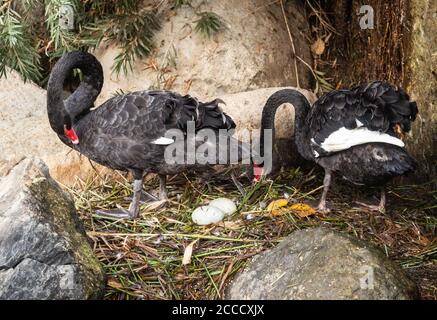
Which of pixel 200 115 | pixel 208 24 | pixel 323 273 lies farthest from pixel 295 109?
pixel 323 273

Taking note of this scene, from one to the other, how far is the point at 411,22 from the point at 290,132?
0.93 meters

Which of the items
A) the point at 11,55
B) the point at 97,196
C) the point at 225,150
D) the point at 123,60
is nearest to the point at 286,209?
the point at 225,150

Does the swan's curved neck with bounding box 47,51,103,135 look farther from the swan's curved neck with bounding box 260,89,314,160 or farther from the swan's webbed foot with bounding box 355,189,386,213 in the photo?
the swan's webbed foot with bounding box 355,189,386,213

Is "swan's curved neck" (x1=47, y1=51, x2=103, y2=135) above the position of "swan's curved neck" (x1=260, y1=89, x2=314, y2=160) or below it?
above

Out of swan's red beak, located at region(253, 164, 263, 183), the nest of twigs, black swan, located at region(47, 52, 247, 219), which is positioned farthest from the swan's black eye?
swan's red beak, located at region(253, 164, 263, 183)

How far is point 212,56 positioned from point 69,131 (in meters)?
1.04

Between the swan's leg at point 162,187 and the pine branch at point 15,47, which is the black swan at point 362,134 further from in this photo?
the pine branch at point 15,47

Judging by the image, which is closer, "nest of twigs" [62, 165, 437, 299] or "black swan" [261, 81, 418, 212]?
"nest of twigs" [62, 165, 437, 299]

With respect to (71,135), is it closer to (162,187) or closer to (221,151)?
(162,187)

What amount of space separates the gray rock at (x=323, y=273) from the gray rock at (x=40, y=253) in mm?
612

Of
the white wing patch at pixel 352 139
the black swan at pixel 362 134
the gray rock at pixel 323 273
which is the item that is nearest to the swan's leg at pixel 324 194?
the black swan at pixel 362 134

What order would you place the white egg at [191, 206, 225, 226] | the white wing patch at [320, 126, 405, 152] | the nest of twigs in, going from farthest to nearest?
the white egg at [191, 206, 225, 226] < the white wing patch at [320, 126, 405, 152] < the nest of twigs

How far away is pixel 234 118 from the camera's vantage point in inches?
160

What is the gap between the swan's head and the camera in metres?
3.61
